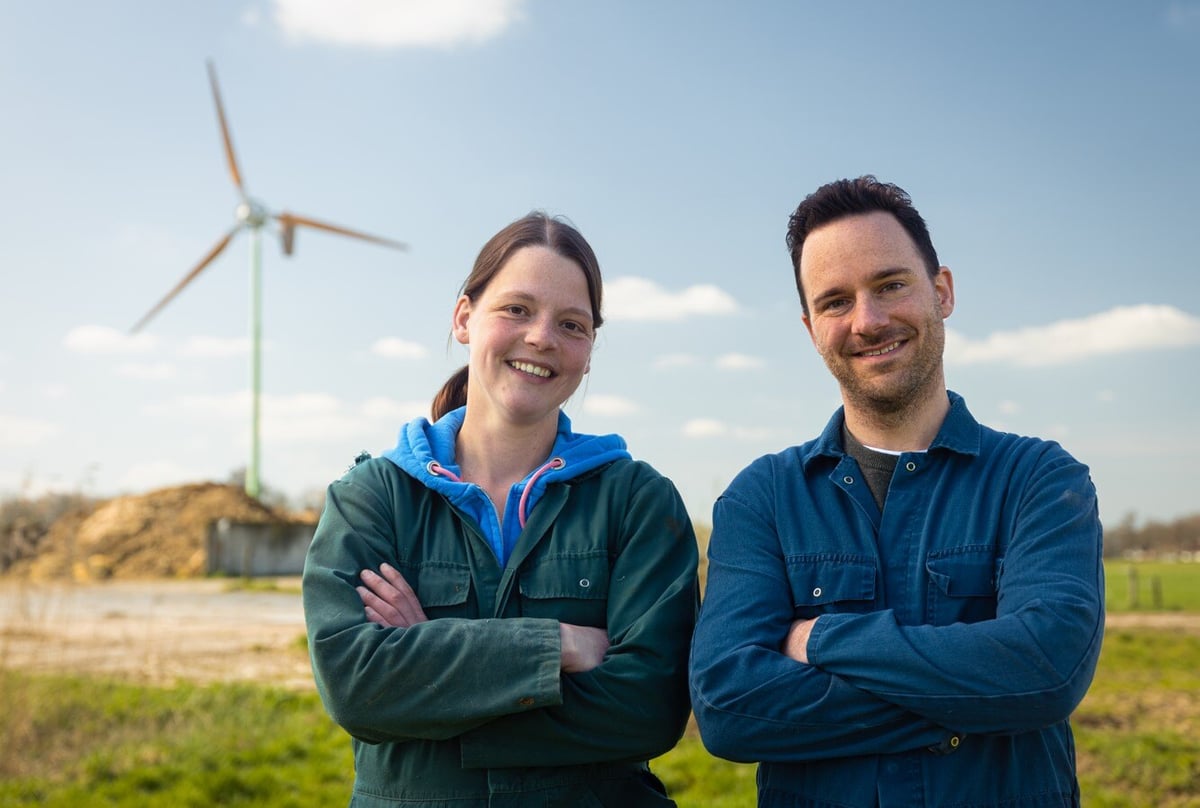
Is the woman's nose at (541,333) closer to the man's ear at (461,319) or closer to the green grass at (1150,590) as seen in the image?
the man's ear at (461,319)

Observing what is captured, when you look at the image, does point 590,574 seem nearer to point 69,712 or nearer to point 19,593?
point 19,593

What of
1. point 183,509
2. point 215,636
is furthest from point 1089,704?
point 183,509

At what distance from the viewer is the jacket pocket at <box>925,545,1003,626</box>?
2.60m

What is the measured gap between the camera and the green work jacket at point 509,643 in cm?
262

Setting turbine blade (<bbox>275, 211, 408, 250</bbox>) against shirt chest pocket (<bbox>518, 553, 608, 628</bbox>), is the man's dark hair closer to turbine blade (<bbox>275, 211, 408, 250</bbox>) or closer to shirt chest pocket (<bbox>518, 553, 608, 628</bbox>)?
shirt chest pocket (<bbox>518, 553, 608, 628</bbox>)

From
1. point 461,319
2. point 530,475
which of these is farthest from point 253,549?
point 530,475

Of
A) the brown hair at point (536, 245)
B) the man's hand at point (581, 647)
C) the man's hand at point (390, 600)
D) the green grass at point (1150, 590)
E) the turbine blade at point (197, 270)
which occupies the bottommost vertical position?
the green grass at point (1150, 590)

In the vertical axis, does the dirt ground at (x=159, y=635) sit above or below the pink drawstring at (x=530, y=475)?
below

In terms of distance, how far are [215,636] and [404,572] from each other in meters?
13.5

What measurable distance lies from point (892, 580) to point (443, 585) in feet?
3.96

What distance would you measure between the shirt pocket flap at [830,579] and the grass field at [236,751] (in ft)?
13.2

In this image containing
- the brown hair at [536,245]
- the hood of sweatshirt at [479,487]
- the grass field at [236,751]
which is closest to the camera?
the hood of sweatshirt at [479,487]

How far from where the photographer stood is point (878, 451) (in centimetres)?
285

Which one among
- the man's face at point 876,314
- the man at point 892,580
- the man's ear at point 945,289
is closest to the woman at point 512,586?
the man at point 892,580
